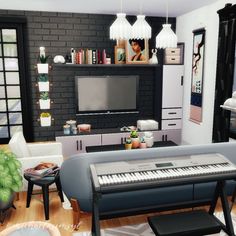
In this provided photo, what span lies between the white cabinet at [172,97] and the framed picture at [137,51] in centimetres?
48

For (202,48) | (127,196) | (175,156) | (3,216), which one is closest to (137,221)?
(127,196)

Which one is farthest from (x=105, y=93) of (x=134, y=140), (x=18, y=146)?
(x=18, y=146)

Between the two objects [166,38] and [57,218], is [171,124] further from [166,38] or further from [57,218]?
[57,218]

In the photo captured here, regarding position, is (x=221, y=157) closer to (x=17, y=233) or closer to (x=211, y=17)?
(x=17, y=233)

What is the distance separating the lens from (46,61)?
5742 mm

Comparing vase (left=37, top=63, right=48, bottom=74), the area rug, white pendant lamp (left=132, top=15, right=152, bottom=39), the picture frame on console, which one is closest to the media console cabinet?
the picture frame on console

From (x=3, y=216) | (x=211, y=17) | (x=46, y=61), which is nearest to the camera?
(x=3, y=216)

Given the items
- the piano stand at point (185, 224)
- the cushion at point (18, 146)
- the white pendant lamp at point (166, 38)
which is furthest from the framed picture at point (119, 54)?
the piano stand at point (185, 224)

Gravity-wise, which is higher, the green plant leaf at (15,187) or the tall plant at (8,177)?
the tall plant at (8,177)

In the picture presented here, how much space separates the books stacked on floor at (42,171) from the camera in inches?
125

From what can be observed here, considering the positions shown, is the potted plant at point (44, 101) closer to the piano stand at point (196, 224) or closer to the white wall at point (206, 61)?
the white wall at point (206, 61)

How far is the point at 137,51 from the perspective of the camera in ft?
19.6

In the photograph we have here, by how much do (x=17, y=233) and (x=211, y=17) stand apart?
14.6ft

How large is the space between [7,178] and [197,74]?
3.99 m
